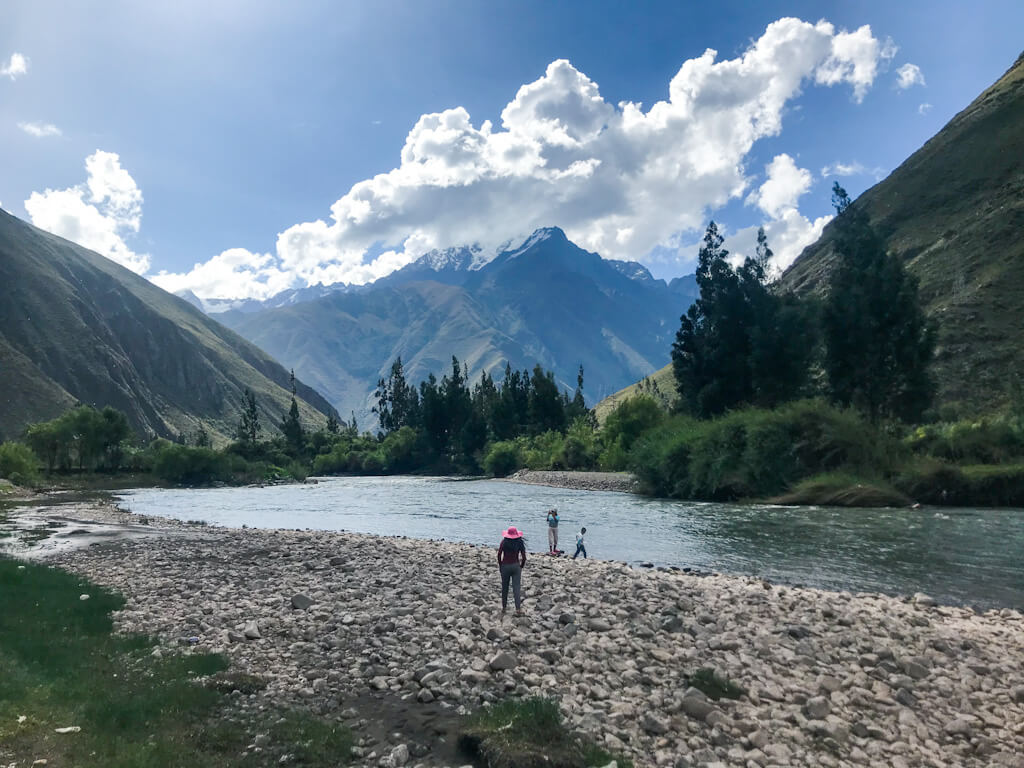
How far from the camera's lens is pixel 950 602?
18859 mm

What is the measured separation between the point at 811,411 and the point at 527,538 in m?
31.3

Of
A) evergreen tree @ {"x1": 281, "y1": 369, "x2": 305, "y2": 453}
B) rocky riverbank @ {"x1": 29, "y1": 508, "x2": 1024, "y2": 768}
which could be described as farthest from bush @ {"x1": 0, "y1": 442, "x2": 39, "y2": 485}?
rocky riverbank @ {"x1": 29, "y1": 508, "x2": 1024, "y2": 768}

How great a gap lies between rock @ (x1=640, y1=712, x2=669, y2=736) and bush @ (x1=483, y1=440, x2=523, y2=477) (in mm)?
117510

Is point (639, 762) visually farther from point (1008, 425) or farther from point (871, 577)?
point (1008, 425)

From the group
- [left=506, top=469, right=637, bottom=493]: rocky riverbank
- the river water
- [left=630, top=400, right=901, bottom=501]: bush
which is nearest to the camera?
the river water

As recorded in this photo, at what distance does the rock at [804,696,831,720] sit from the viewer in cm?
1010

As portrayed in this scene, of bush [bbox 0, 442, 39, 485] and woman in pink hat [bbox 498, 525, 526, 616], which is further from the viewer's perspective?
bush [bbox 0, 442, 39, 485]

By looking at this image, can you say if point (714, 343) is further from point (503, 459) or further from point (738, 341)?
point (503, 459)

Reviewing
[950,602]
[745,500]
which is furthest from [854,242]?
[950,602]

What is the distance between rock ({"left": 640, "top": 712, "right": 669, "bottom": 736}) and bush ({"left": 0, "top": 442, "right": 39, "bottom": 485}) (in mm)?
111733

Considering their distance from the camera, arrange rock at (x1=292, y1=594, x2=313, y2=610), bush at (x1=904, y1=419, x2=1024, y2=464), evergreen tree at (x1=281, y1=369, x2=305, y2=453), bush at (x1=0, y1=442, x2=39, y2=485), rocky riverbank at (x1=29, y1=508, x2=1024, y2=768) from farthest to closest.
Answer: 1. evergreen tree at (x1=281, y1=369, x2=305, y2=453)
2. bush at (x1=0, y1=442, x2=39, y2=485)
3. bush at (x1=904, y1=419, x2=1024, y2=464)
4. rock at (x1=292, y1=594, x2=313, y2=610)
5. rocky riverbank at (x1=29, y1=508, x2=1024, y2=768)

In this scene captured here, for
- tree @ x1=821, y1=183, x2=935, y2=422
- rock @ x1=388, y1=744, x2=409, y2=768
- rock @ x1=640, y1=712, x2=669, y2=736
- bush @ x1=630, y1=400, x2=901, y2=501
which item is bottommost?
rock @ x1=388, y1=744, x2=409, y2=768

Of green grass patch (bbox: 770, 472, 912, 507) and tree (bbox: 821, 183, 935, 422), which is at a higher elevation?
tree (bbox: 821, 183, 935, 422)

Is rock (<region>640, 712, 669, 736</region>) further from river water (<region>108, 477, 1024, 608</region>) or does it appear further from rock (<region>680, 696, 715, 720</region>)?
river water (<region>108, 477, 1024, 608</region>)
